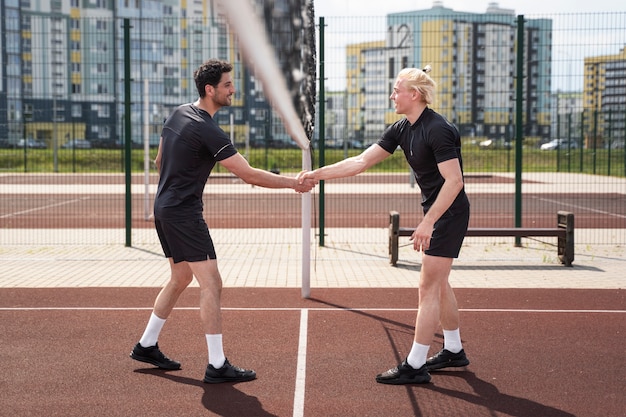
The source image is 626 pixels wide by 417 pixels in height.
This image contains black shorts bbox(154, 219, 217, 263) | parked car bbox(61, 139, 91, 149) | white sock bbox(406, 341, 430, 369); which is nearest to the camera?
black shorts bbox(154, 219, 217, 263)

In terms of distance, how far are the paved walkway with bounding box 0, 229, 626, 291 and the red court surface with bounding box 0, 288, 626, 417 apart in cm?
52

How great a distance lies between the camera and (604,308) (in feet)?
25.6

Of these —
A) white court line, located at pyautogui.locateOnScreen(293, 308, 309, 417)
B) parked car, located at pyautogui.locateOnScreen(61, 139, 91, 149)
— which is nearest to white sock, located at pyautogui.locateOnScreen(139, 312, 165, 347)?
white court line, located at pyautogui.locateOnScreen(293, 308, 309, 417)

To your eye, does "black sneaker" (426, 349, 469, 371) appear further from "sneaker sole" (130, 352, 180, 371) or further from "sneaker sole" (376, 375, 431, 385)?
"sneaker sole" (130, 352, 180, 371)

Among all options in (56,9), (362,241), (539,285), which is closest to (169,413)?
(539,285)

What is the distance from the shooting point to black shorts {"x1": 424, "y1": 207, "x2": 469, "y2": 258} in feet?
17.6

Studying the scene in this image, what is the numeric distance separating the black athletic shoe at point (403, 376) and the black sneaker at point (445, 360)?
0.97 feet

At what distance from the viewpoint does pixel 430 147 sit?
17.4ft

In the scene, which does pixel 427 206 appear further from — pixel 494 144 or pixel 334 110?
pixel 494 144

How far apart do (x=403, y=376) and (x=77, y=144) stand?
22036 millimetres

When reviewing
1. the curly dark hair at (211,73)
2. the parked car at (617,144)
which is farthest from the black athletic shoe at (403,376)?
the parked car at (617,144)

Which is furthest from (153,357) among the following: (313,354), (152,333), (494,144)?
(494,144)

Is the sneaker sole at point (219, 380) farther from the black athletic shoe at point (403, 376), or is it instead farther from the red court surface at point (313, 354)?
the black athletic shoe at point (403, 376)

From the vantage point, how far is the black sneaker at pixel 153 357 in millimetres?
5734
